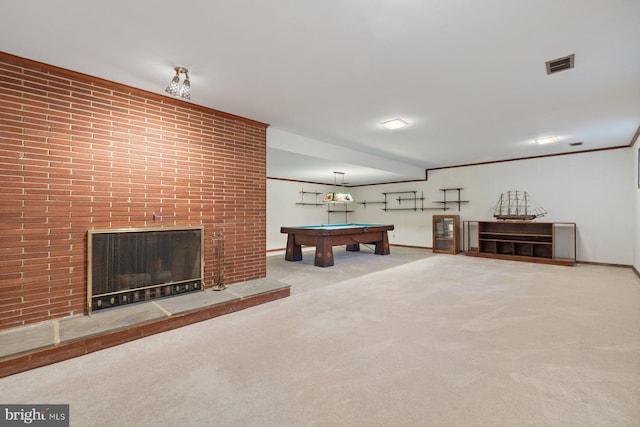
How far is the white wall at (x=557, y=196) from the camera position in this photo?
6.22 m

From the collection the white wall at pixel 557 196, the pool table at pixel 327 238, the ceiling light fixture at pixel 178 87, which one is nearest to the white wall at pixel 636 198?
the white wall at pixel 557 196

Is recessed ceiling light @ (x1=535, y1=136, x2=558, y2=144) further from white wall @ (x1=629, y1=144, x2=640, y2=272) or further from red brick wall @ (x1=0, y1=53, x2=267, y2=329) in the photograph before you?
red brick wall @ (x1=0, y1=53, x2=267, y2=329)

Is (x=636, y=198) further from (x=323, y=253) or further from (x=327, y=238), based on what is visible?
(x=323, y=253)

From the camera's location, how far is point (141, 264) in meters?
3.32

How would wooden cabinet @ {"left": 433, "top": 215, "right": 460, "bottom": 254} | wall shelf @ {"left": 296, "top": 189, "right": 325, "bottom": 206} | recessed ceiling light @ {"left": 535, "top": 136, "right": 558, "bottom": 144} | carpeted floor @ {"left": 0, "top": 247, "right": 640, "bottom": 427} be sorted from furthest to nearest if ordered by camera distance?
1. wall shelf @ {"left": 296, "top": 189, "right": 325, "bottom": 206}
2. wooden cabinet @ {"left": 433, "top": 215, "right": 460, "bottom": 254}
3. recessed ceiling light @ {"left": 535, "top": 136, "right": 558, "bottom": 144}
4. carpeted floor @ {"left": 0, "top": 247, "right": 640, "bottom": 427}

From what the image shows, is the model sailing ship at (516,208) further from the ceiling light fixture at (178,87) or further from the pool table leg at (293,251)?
the ceiling light fixture at (178,87)

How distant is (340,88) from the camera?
3.34m

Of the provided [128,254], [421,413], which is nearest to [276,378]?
[421,413]

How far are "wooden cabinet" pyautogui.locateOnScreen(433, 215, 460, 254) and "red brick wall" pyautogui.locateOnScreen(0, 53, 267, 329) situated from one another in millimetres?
6471

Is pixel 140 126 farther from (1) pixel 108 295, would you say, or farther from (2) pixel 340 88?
(2) pixel 340 88

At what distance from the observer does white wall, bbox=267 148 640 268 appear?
622cm

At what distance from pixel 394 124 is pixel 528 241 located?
5050mm

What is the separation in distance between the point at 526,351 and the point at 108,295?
4043 millimetres

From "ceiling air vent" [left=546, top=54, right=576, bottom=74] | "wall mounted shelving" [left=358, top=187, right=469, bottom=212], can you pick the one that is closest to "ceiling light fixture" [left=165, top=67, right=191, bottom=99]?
"ceiling air vent" [left=546, top=54, right=576, bottom=74]
